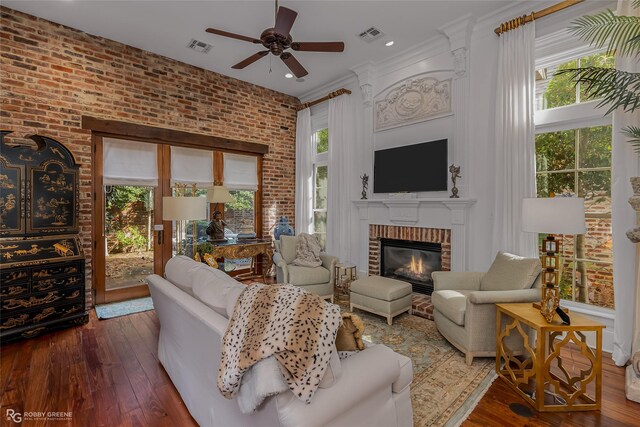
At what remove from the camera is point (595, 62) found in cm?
297

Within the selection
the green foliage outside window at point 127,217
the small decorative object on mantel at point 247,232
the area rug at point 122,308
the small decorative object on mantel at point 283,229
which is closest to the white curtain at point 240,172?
the small decorative object on mantel at point 247,232

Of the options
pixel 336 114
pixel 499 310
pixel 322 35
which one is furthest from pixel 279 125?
pixel 499 310

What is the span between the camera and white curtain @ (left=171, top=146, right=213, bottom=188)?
180 inches

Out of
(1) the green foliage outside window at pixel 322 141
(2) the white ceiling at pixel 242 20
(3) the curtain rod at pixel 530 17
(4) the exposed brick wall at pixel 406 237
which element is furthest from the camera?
(1) the green foliage outside window at pixel 322 141

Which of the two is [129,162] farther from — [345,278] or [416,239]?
[416,239]

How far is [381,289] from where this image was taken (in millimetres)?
Result: 3395

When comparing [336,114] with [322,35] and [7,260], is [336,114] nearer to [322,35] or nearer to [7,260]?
→ [322,35]

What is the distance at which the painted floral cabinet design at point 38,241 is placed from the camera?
9.37 ft

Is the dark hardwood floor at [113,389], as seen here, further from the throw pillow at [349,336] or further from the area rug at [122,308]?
the throw pillow at [349,336]

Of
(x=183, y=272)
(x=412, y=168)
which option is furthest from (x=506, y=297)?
(x=183, y=272)

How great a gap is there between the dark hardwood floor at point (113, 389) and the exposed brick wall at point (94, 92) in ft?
4.53

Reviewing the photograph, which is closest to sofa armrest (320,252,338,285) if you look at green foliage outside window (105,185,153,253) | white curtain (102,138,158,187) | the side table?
the side table

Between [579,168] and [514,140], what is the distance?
0.64m

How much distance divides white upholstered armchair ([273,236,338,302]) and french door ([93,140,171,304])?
172 cm
